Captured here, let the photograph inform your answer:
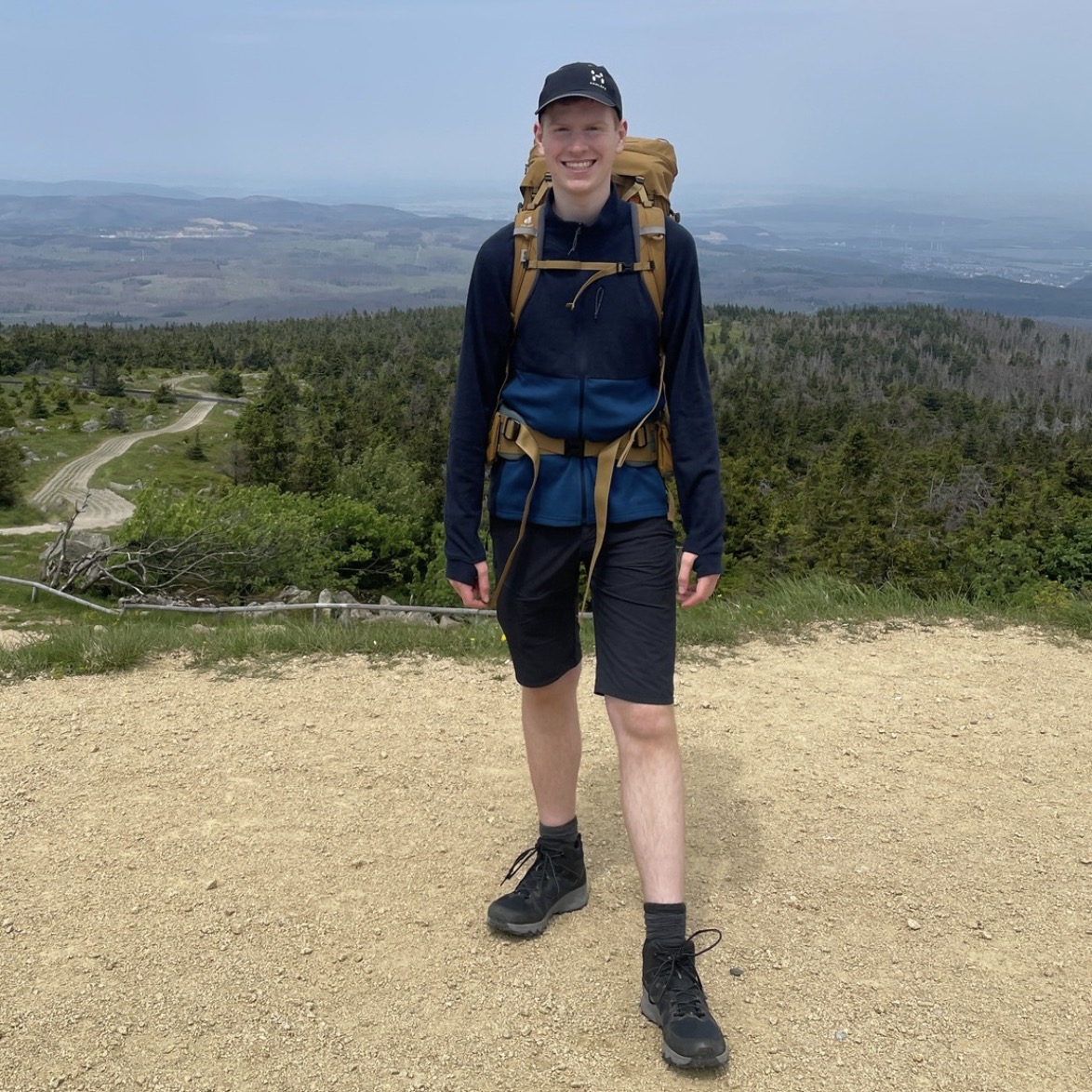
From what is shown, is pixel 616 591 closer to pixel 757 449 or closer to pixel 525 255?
pixel 525 255

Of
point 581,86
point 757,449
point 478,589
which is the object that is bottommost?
point 757,449

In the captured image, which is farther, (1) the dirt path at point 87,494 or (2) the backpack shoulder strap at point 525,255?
(1) the dirt path at point 87,494

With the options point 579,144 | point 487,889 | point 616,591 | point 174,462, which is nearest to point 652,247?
point 579,144

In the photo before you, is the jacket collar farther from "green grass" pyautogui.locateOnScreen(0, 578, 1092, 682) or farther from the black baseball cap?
"green grass" pyautogui.locateOnScreen(0, 578, 1092, 682)

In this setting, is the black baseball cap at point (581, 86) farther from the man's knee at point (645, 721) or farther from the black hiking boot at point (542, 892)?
the black hiking boot at point (542, 892)

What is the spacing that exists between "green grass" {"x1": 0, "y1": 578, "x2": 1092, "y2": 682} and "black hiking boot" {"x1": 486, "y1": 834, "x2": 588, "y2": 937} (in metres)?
3.13

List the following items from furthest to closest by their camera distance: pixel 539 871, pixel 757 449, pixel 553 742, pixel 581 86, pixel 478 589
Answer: pixel 757 449, pixel 539 871, pixel 553 742, pixel 478 589, pixel 581 86

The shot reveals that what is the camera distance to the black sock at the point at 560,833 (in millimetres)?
4191

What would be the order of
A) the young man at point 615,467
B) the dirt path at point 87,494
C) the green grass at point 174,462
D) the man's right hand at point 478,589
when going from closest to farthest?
the young man at point 615,467, the man's right hand at point 478,589, the dirt path at point 87,494, the green grass at point 174,462

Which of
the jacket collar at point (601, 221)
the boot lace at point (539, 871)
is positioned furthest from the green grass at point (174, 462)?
the jacket collar at point (601, 221)

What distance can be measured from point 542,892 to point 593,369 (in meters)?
2.08

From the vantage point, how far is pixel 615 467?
3.41 meters

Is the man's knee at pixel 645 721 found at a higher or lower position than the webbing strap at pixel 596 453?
lower

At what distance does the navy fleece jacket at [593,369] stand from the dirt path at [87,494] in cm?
4513
